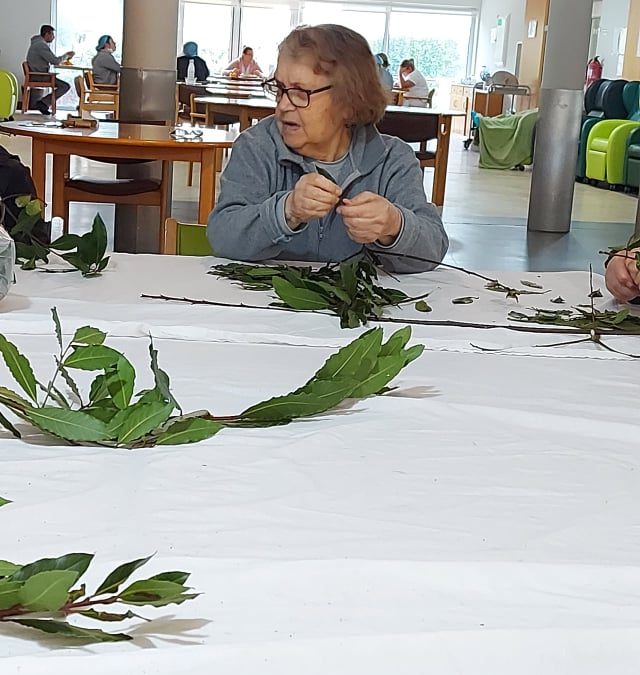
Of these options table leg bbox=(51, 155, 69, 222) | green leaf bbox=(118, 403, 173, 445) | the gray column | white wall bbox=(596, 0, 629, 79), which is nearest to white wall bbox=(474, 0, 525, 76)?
white wall bbox=(596, 0, 629, 79)

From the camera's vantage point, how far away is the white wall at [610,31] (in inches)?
547

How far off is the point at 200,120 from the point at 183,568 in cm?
1039

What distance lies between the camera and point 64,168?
4770mm

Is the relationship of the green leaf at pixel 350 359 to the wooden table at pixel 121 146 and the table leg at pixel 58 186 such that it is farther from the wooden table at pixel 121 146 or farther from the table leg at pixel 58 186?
the table leg at pixel 58 186

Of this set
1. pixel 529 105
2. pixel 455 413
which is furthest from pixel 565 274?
pixel 529 105

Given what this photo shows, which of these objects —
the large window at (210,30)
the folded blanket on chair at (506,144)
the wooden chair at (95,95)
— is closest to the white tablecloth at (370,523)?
the folded blanket on chair at (506,144)

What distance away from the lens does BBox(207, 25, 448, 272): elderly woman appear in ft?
6.49

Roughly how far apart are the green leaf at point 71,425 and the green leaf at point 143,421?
0.02 meters

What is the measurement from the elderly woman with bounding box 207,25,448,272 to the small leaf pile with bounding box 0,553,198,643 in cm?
137

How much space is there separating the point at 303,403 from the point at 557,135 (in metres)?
6.70

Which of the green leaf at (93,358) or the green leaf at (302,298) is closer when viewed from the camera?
the green leaf at (93,358)

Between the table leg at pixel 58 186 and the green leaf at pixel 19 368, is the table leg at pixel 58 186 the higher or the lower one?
the lower one

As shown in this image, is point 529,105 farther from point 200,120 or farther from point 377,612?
point 377,612

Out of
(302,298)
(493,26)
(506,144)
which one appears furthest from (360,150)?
(493,26)
